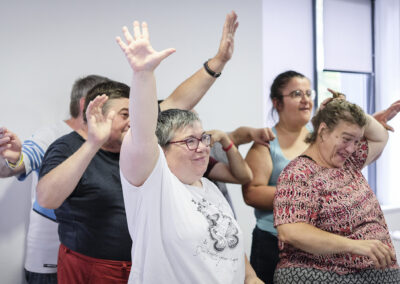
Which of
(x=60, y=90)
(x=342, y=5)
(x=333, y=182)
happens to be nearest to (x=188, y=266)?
(x=333, y=182)

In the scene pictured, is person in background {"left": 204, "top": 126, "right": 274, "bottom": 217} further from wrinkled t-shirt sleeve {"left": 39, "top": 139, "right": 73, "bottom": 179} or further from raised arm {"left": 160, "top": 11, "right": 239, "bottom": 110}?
wrinkled t-shirt sleeve {"left": 39, "top": 139, "right": 73, "bottom": 179}

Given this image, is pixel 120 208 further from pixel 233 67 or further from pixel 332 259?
pixel 233 67

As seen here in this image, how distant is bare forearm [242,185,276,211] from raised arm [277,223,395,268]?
1.54 feet

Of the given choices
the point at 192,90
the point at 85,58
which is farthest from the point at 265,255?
the point at 85,58

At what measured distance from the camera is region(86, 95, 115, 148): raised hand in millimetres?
1331

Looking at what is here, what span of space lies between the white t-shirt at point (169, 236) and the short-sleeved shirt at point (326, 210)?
1.34ft

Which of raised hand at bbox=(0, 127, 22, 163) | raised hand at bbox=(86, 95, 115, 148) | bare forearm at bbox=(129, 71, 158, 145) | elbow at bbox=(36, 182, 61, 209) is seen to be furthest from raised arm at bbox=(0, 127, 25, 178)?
bare forearm at bbox=(129, 71, 158, 145)

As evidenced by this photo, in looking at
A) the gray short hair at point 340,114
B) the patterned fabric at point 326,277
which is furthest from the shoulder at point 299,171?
the patterned fabric at point 326,277

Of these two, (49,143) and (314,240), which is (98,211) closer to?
(49,143)

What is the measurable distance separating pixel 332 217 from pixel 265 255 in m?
0.65

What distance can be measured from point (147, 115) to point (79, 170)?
0.47m

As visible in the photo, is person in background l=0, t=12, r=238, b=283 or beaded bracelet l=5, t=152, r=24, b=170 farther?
person in background l=0, t=12, r=238, b=283

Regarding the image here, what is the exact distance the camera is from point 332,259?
4.80 feet

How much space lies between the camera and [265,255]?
2.04m
